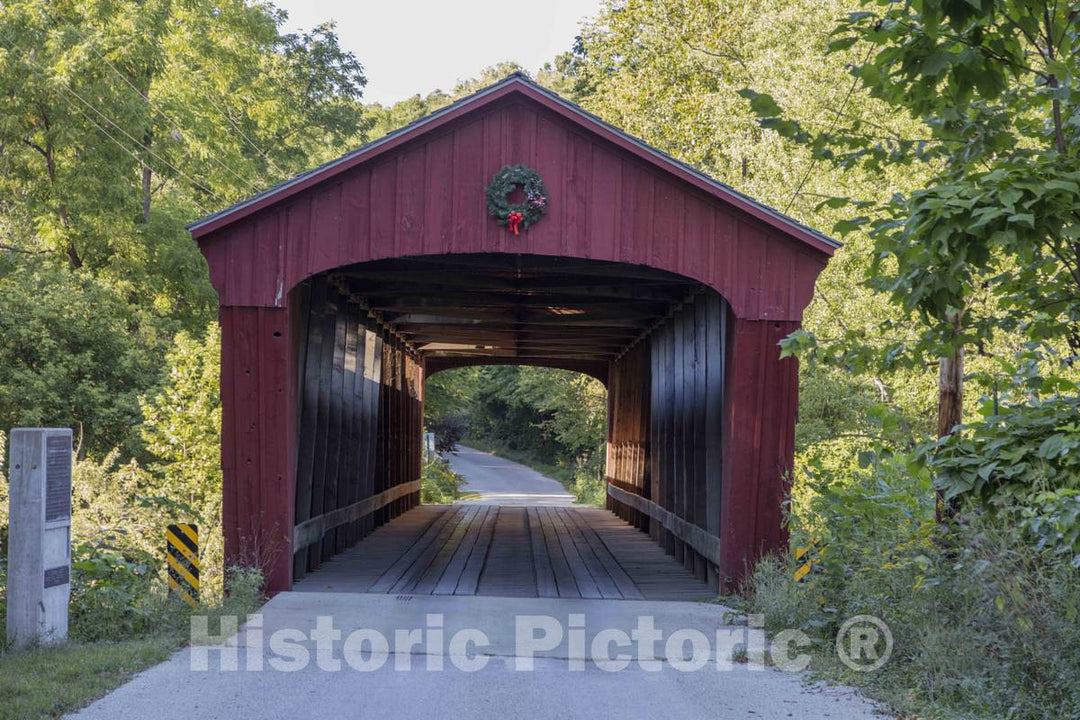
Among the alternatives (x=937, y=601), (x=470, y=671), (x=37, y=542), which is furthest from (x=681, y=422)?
(x=37, y=542)

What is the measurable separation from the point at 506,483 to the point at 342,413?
86.1 ft

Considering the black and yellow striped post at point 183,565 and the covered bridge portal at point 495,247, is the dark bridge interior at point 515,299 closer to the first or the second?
the covered bridge portal at point 495,247

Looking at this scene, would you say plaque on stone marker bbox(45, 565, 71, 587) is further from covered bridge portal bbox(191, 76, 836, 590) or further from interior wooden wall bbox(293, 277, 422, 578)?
interior wooden wall bbox(293, 277, 422, 578)

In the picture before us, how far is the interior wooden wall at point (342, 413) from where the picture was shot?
1097cm

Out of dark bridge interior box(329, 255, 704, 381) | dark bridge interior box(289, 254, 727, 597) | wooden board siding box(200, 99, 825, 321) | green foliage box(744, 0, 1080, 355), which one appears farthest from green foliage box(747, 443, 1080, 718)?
dark bridge interior box(329, 255, 704, 381)

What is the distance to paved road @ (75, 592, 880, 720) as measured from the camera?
18.7 ft

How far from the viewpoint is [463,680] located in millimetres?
6535

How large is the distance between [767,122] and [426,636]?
4.20m

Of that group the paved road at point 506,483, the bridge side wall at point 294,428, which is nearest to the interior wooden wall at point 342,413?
the bridge side wall at point 294,428

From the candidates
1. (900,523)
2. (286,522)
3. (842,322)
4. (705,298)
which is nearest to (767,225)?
(705,298)

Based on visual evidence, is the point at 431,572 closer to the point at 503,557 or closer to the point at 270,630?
the point at 503,557

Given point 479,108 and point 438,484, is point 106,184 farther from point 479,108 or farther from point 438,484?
point 479,108

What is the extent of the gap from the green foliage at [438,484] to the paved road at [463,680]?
18095mm

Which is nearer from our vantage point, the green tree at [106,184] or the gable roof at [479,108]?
the gable roof at [479,108]
